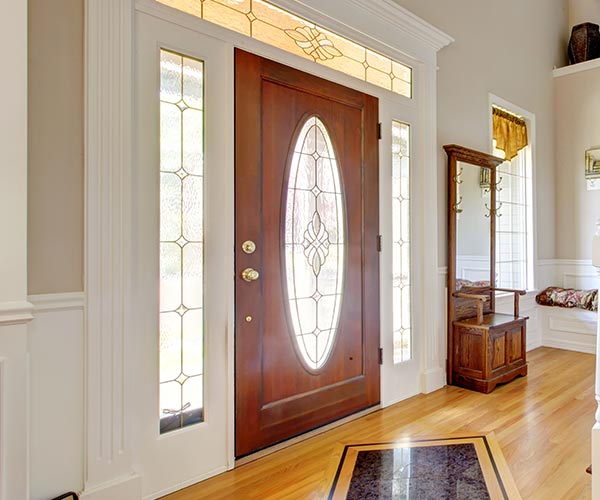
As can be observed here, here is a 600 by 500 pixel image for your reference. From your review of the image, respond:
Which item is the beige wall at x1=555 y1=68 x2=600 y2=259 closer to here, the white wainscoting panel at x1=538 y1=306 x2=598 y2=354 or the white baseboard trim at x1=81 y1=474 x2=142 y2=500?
the white wainscoting panel at x1=538 y1=306 x2=598 y2=354

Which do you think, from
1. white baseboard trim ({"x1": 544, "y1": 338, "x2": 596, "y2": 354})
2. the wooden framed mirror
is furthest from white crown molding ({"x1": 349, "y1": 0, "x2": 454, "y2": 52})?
white baseboard trim ({"x1": 544, "y1": 338, "x2": 596, "y2": 354})

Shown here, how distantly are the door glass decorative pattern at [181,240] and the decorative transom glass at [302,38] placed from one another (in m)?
0.32

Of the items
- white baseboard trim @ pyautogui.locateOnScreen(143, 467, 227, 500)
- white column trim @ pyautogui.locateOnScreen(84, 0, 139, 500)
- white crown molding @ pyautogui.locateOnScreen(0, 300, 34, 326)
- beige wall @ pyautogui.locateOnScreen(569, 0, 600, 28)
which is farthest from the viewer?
beige wall @ pyautogui.locateOnScreen(569, 0, 600, 28)

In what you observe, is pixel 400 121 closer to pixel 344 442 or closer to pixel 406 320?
pixel 406 320

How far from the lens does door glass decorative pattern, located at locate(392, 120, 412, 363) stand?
311cm

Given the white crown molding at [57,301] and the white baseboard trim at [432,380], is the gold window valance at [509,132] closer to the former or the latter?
the white baseboard trim at [432,380]

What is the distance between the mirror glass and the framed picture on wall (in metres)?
1.82

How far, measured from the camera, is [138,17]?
1.87 metres

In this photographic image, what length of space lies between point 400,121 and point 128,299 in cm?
227

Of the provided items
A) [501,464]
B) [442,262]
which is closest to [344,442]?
[501,464]

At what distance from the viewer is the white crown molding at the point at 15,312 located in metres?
1.46

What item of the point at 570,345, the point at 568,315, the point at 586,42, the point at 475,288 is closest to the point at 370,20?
the point at 475,288

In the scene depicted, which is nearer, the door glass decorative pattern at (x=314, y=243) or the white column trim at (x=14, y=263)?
the white column trim at (x=14, y=263)

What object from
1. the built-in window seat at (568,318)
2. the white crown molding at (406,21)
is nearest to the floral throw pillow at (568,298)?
the built-in window seat at (568,318)
